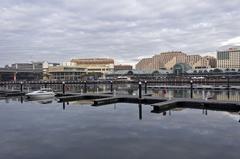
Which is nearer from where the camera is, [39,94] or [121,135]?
[121,135]

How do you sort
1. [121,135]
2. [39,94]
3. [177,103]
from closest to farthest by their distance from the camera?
[121,135]
[177,103]
[39,94]

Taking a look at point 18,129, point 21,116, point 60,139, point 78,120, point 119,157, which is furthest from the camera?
point 21,116

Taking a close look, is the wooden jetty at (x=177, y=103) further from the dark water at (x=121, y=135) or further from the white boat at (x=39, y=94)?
the white boat at (x=39, y=94)

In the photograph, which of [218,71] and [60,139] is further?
[218,71]

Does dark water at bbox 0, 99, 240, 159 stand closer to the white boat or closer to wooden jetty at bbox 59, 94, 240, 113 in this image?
wooden jetty at bbox 59, 94, 240, 113

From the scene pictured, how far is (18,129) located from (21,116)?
9.18 meters

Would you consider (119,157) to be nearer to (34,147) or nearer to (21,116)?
(34,147)

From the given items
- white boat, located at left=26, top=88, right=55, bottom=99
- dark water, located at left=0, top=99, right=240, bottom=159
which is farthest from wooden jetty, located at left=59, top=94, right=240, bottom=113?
white boat, located at left=26, top=88, right=55, bottom=99

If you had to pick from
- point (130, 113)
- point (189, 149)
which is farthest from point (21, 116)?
point (189, 149)

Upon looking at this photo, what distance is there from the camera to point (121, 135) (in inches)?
1094

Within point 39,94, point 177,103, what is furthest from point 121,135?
point 39,94

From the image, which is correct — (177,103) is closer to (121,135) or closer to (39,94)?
(121,135)

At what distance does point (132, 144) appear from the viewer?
24.4m

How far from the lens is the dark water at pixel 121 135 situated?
21953 mm
